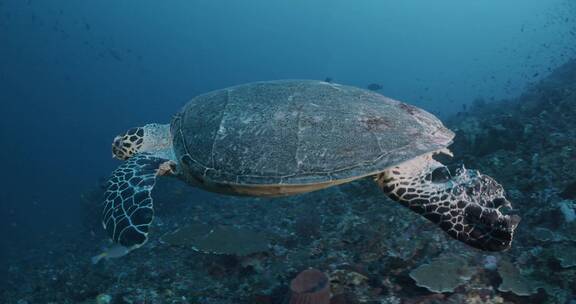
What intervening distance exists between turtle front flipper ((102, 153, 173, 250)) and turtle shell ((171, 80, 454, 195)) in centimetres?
47

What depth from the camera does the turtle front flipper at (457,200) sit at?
3170 millimetres

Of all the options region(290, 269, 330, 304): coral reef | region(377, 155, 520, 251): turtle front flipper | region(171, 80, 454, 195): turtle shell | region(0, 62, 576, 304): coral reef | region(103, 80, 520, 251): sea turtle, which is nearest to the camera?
region(377, 155, 520, 251): turtle front flipper

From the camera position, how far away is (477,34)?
130 m

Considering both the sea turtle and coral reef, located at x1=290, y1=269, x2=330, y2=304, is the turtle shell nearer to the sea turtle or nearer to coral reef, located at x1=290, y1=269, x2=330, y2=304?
the sea turtle

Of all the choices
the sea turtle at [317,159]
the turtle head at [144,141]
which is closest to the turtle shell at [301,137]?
the sea turtle at [317,159]

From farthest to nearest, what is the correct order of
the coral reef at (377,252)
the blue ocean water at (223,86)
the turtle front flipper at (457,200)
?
the blue ocean water at (223,86), the coral reef at (377,252), the turtle front flipper at (457,200)

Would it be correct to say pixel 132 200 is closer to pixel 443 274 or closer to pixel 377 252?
pixel 377 252

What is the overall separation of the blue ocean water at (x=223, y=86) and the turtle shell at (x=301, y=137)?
156cm

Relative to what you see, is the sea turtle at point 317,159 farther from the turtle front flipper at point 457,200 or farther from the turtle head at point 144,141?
the turtle head at point 144,141

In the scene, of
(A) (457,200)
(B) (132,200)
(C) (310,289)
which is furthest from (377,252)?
(B) (132,200)

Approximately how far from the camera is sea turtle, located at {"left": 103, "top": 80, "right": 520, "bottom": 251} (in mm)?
3352

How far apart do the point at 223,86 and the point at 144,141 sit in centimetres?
8840

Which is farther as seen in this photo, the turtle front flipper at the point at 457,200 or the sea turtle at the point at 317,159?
the sea turtle at the point at 317,159

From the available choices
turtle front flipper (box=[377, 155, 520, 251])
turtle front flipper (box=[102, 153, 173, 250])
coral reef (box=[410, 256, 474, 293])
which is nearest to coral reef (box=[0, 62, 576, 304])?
coral reef (box=[410, 256, 474, 293])
